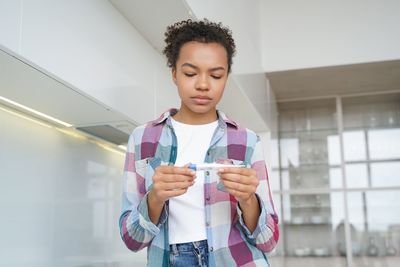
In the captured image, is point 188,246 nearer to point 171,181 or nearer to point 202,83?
point 171,181

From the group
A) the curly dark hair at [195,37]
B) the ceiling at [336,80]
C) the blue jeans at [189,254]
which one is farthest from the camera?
the ceiling at [336,80]

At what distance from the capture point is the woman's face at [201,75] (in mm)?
859

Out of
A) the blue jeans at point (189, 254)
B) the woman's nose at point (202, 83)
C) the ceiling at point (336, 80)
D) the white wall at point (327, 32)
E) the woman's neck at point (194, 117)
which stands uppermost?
the white wall at point (327, 32)

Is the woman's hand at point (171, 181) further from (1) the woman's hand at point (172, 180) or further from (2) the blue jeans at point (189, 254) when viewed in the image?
(2) the blue jeans at point (189, 254)

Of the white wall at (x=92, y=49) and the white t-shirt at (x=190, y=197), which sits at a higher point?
the white wall at (x=92, y=49)

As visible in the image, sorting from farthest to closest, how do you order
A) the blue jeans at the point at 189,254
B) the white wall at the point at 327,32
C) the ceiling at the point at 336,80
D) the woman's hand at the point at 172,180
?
the ceiling at the point at 336,80 → the white wall at the point at 327,32 → the blue jeans at the point at 189,254 → the woman's hand at the point at 172,180

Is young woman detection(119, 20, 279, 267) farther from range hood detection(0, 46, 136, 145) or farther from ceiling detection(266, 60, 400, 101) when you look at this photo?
ceiling detection(266, 60, 400, 101)

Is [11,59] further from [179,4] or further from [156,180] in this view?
[179,4]

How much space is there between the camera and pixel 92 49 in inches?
47.3

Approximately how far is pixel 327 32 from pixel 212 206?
2.91 metres

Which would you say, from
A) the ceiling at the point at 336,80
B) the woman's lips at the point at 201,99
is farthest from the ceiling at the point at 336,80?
the woman's lips at the point at 201,99

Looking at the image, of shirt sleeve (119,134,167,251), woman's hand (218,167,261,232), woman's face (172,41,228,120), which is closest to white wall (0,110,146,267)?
shirt sleeve (119,134,167,251)

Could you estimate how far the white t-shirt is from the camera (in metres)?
0.82

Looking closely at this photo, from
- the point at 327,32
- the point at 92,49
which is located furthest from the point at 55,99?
the point at 327,32
